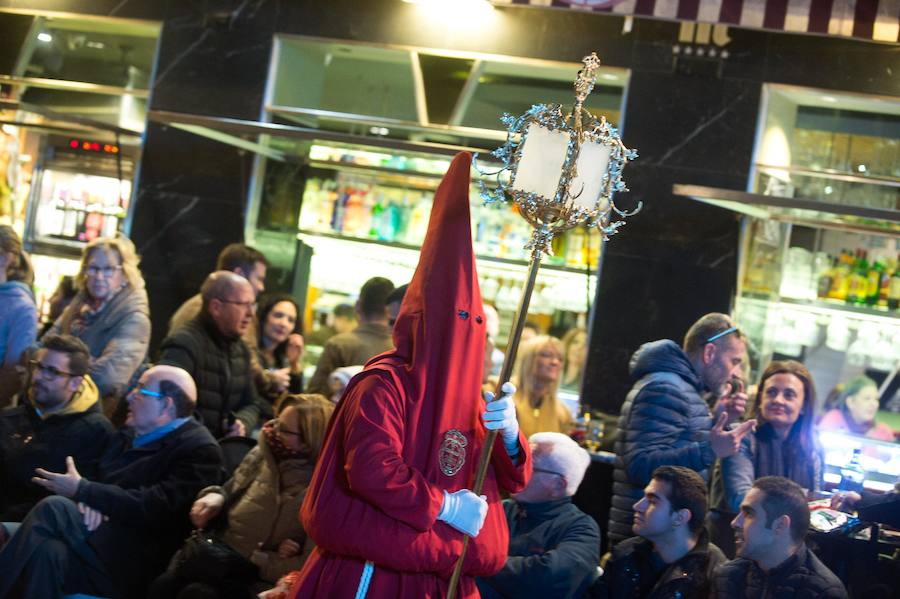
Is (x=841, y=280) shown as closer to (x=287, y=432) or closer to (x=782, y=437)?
(x=782, y=437)

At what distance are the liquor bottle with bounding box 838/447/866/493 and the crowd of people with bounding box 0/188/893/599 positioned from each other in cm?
15

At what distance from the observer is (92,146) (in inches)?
395

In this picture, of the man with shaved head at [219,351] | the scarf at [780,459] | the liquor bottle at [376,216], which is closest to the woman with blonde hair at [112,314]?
the man with shaved head at [219,351]

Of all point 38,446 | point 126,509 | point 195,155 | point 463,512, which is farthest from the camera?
point 195,155

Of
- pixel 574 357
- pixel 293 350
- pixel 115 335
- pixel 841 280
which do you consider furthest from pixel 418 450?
pixel 841 280

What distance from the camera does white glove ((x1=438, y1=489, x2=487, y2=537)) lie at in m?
4.15

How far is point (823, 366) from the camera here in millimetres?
8805

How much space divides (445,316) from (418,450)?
44cm

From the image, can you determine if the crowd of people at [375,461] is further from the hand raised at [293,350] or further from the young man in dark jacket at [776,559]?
the hand raised at [293,350]

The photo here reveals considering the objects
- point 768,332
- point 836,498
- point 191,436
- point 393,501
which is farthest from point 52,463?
point 768,332

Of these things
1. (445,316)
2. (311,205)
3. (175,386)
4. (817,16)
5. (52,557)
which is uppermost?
(817,16)

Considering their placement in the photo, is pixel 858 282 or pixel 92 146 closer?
pixel 858 282

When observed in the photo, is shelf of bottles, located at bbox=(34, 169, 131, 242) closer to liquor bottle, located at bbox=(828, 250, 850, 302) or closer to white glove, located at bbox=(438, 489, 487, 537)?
liquor bottle, located at bbox=(828, 250, 850, 302)

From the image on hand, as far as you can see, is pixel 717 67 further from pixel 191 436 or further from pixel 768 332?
pixel 191 436
